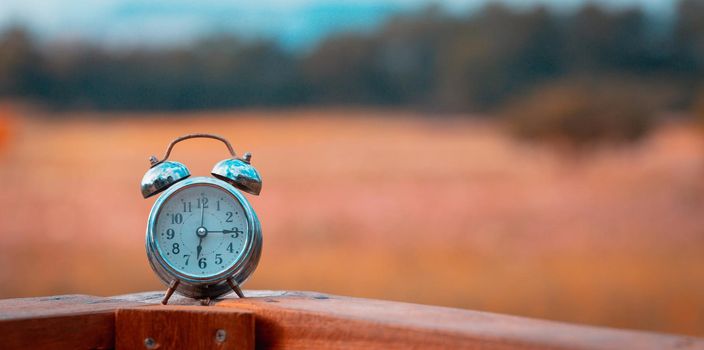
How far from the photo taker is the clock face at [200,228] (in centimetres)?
105

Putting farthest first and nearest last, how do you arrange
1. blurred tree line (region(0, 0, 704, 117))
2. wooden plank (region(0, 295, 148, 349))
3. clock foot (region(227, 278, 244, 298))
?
1. blurred tree line (region(0, 0, 704, 117))
2. clock foot (region(227, 278, 244, 298))
3. wooden plank (region(0, 295, 148, 349))

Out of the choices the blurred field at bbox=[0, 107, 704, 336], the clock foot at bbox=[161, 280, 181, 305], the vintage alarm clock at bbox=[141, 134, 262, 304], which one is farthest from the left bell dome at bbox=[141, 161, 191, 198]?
the blurred field at bbox=[0, 107, 704, 336]

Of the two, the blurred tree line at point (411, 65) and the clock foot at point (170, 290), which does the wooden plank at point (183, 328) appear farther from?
the blurred tree line at point (411, 65)

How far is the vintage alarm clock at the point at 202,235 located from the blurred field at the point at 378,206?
399 cm

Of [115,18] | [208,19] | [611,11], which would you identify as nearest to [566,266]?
[611,11]

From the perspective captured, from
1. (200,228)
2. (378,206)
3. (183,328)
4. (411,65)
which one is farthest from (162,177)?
(378,206)

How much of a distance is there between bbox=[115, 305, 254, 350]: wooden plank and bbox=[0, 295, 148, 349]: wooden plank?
16 mm

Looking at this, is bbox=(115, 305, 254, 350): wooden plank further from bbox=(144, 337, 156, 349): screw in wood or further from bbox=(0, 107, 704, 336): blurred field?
bbox=(0, 107, 704, 336): blurred field

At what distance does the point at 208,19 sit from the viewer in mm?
5387

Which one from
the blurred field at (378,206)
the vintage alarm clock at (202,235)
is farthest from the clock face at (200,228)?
the blurred field at (378,206)

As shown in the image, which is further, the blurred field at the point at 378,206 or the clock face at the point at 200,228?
the blurred field at the point at 378,206

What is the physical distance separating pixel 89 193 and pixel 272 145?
1.09 meters

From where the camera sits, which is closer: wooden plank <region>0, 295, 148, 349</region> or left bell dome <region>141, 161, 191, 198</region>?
wooden plank <region>0, 295, 148, 349</region>

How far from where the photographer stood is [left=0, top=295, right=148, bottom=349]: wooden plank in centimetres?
93
